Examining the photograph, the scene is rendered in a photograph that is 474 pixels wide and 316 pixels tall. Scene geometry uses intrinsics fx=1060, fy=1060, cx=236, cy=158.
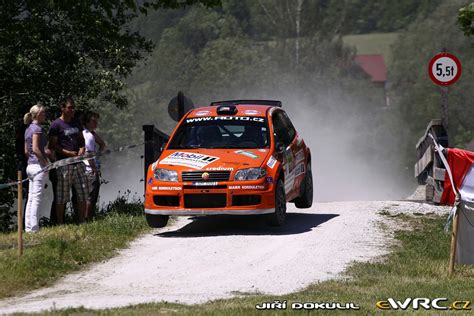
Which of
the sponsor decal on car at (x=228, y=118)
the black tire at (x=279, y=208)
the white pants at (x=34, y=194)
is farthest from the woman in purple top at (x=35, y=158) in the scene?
the black tire at (x=279, y=208)

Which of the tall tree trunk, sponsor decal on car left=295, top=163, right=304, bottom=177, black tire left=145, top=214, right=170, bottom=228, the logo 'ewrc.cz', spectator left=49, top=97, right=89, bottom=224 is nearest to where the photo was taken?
the logo 'ewrc.cz'

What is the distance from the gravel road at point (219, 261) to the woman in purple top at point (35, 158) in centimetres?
157

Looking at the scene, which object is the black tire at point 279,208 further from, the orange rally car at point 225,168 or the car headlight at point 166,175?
the car headlight at point 166,175

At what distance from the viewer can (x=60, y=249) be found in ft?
43.6

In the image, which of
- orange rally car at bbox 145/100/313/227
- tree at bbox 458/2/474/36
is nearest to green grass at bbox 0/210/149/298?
orange rally car at bbox 145/100/313/227

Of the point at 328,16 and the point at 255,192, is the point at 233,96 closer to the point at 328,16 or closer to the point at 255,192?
the point at 328,16

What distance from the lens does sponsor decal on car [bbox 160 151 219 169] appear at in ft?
49.1

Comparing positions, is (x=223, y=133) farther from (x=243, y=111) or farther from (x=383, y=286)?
(x=383, y=286)

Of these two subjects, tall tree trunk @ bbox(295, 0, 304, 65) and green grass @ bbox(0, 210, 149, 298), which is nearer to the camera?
green grass @ bbox(0, 210, 149, 298)

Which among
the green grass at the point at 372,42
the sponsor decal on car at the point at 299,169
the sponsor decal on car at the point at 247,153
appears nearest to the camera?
the sponsor decal on car at the point at 247,153

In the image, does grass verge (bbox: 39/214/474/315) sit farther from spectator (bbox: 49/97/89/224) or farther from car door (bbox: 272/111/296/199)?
spectator (bbox: 49/97/89/224)

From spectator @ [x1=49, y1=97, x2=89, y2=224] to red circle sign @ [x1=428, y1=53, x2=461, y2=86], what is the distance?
7310 mm

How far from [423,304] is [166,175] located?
5.67 m

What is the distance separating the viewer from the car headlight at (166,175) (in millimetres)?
14975
